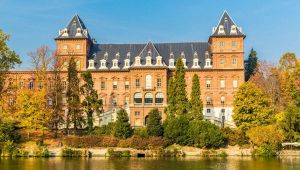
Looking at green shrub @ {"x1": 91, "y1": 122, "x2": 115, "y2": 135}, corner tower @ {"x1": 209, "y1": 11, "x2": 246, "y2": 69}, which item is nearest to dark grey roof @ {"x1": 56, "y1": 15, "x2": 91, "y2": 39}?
green shrub @ {"x1": 91, "y1": 122, "x2": 115, "y2": 135}

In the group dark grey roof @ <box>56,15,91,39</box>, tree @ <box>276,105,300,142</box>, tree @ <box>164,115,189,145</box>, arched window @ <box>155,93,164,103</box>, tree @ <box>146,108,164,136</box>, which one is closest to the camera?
tree @ <box>276,105,300,142</box>

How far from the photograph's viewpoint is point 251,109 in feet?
180

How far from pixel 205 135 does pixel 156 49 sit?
2425 cm

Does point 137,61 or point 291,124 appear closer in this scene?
point 291,124

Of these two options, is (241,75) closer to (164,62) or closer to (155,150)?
(164,62)

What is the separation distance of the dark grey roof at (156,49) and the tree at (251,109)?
17.1 meters

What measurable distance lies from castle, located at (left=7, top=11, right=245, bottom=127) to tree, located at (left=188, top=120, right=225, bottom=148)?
13942 mm

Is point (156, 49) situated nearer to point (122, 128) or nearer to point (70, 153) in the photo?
point (122, 128)

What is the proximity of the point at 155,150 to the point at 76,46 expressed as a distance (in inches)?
1140

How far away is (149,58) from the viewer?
6819 cm

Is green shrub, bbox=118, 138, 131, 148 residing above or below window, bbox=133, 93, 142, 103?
below

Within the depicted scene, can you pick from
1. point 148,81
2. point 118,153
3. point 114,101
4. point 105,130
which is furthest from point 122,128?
point 114,101

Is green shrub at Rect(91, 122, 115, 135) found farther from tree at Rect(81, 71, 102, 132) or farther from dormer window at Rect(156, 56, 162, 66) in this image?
dormer window at Rect(156, 56, 162, 66)

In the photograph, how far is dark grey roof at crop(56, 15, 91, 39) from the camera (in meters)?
72.4
